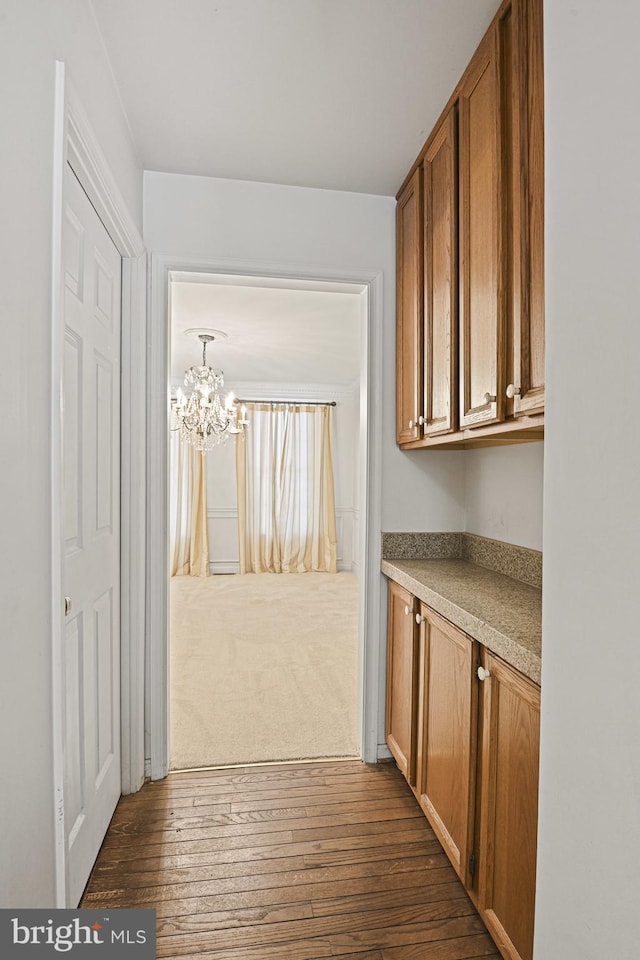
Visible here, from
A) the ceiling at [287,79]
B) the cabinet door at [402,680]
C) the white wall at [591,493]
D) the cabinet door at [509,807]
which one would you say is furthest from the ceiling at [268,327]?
A: the cabinet door at [509,807]

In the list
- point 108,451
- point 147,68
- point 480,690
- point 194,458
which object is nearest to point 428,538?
point 480,690

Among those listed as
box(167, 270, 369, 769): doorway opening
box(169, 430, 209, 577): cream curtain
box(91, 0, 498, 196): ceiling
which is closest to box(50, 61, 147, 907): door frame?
box(167, 270, 369, 769): doorway opening

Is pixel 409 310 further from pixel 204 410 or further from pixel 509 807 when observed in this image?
pixel 204 410

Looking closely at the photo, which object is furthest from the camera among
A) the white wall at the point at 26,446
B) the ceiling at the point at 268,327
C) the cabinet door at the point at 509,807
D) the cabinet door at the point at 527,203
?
the ceiling at the point at 268,327

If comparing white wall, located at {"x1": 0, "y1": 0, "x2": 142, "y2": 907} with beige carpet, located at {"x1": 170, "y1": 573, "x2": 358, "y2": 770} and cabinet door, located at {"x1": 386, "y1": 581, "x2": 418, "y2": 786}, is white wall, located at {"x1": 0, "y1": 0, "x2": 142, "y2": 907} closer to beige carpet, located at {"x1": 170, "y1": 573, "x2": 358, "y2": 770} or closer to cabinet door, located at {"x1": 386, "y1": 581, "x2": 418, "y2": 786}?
cabinet door, located at {"x1": 386, "y1": 581, "x2": 418, "y2": 786}

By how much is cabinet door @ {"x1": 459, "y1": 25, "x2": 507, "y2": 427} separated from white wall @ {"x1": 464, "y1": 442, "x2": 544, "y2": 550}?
427mm

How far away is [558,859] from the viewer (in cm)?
85

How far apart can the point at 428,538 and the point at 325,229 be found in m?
1.52

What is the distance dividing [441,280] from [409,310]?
1.12ft

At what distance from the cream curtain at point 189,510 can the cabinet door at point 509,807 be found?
5.87 metres

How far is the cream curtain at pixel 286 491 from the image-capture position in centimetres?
720

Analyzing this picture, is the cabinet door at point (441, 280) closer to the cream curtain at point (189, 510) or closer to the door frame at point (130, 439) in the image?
the door frame at point (130, 439)

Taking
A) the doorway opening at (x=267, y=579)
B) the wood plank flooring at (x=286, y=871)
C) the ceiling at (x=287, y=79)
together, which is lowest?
the wood plank flooring at (x=286, y=871)

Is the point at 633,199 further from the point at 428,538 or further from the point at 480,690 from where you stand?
the point at 428,538
